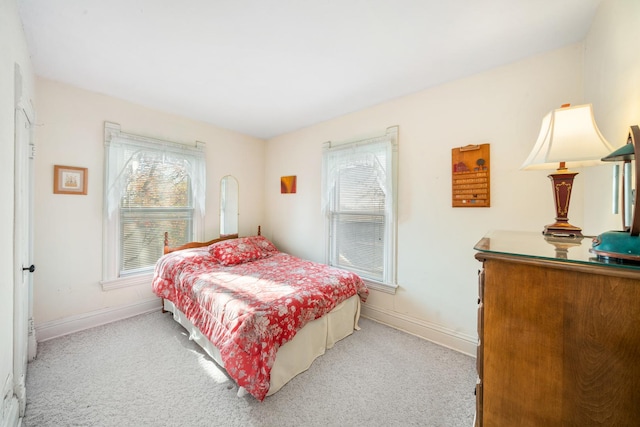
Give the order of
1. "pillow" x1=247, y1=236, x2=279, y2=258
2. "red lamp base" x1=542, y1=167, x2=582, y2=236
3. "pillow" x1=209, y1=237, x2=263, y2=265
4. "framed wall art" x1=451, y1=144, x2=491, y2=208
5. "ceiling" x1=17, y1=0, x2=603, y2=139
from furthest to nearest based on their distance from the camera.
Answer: "pillow" x1=247, y1=236, x2=279, y2=258, "pillow" x1=209, y1=237, x2=263, y2=265, "framed wall art" x1=451, y1=144, x2=491, y2=208, "ceiling" x1=17, y1=0, x2=603, y2=139, "red lamp base" x1=542, y1=167, x2=582, y2=236

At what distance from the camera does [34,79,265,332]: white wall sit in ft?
7.60

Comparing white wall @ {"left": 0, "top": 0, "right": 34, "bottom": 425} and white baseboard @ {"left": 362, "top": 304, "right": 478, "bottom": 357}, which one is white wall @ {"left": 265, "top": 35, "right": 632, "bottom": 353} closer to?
white baseboard @ {"left": 362, "top": 304, "right": 478, "bottom": 357}

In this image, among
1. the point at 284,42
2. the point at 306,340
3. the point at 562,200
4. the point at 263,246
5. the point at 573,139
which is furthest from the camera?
the point at 263,246

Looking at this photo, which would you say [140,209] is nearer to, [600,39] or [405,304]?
[405,304]

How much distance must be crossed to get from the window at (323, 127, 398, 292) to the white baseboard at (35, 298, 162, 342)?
7.83ft

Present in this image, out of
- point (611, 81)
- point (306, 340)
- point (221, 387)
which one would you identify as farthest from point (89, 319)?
point (611, 81)

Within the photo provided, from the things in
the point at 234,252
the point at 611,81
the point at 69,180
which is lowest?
the point at 234,252

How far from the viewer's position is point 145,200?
2980mm

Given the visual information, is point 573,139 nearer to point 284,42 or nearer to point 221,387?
point 284,42

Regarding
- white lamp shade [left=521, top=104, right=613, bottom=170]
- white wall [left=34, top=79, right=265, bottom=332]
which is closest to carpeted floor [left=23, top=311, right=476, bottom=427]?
white wall [left=34, top=79, right=265, bottom=332]

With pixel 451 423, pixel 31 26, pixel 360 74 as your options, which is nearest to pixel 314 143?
pixel 360 74

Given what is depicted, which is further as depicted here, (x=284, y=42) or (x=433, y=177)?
(x=433, y=177)

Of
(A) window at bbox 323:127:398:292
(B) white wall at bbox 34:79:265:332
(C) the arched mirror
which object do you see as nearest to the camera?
(B) white wall at bbox 34:79:265:332

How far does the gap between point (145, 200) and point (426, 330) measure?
141 inches
